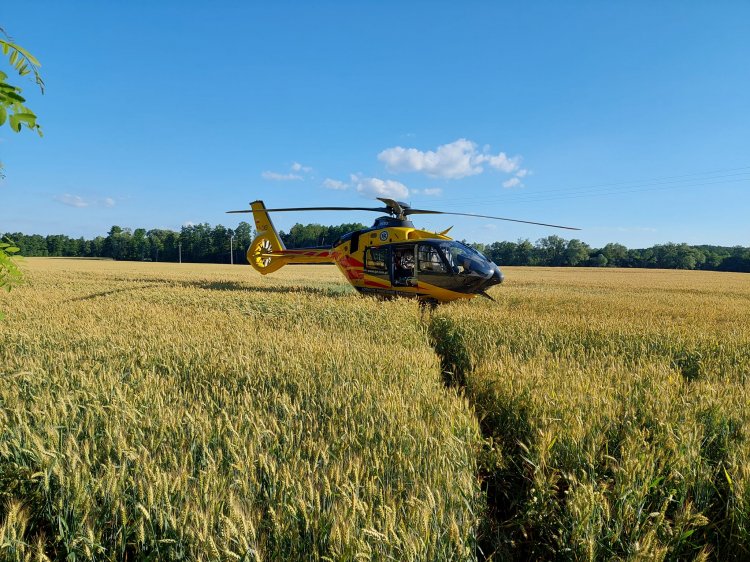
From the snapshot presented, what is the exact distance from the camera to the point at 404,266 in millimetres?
12703

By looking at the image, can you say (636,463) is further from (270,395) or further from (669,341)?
(669,341)

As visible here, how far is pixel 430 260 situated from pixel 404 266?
1.52 meters

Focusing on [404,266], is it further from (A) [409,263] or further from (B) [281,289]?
(B) [281,289]

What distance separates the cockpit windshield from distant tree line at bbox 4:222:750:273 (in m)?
84.2

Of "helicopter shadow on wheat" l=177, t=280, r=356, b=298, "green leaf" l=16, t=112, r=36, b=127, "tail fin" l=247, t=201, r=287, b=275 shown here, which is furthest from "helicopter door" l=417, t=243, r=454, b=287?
"green leaf" l=16, t=112, r=36, b=127

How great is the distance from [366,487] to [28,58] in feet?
8.38

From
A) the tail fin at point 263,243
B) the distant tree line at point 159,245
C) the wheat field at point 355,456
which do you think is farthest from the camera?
the distant tree line at point 159,245

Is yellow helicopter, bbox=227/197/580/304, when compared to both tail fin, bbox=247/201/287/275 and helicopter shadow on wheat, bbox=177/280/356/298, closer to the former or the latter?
helicopter shadow on wheat, bbox=177/280/356/298

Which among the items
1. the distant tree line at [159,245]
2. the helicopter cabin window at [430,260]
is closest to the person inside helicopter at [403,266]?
the helicopter cabin window at [430,260]

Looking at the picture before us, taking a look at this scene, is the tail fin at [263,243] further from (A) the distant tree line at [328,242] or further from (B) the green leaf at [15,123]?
(A) the distant tree line at [328,242]

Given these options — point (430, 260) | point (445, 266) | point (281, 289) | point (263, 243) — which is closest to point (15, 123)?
point (445, 266)

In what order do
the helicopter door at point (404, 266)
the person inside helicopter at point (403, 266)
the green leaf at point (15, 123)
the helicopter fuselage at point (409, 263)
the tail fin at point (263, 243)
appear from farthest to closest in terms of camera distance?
the tail fin at point (263, 243)
the person inside helicopter at point (403, 266)
the helicopter door at point (404, 266)
the helicopter fuselage at point (409, 263)
the green leaf at point (15, 123)

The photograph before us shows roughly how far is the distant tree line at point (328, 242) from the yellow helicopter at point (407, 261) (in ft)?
269

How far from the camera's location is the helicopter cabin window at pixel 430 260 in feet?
36.6
